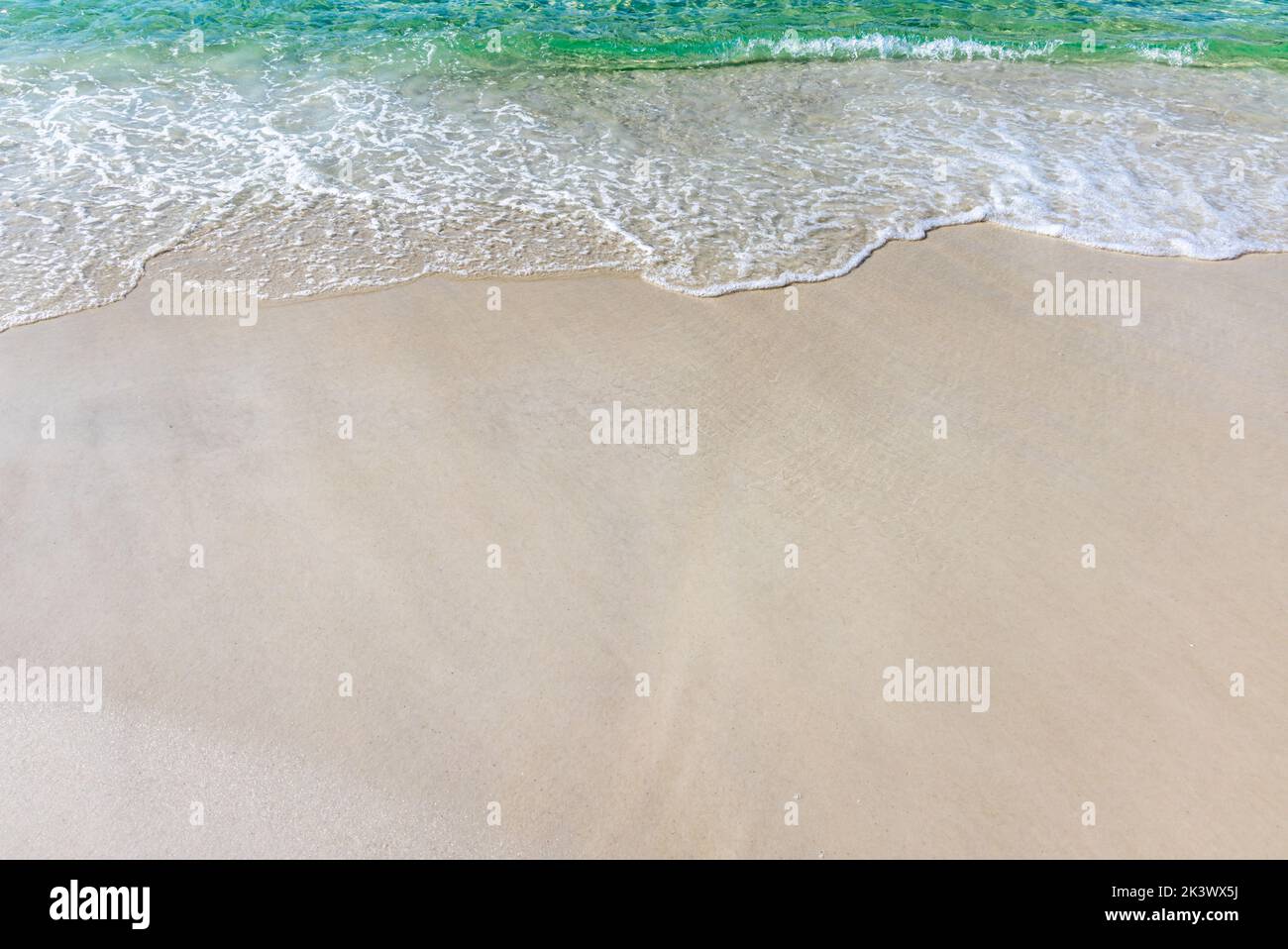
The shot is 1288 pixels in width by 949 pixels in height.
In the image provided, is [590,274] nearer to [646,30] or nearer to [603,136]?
[603,136]

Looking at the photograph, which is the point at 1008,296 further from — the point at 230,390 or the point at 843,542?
the point at 230,390

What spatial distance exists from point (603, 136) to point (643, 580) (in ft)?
18.4

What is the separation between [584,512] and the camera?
4301 millimetres

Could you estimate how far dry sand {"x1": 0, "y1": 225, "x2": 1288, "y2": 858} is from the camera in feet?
10.6

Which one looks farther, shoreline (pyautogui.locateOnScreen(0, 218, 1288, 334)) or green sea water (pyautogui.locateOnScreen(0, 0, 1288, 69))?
green sea water (pyautogui.locateOnScreen(0, 0, 1288, 69))

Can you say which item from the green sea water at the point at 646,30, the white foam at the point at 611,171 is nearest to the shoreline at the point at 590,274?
the white foam at the point at 611,171

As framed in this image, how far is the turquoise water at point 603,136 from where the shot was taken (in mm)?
6457

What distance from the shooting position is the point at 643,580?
13.1 feet

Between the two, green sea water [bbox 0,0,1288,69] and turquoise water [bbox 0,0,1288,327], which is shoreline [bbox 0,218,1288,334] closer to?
turquoise water [bbox 0,0,1288,327]

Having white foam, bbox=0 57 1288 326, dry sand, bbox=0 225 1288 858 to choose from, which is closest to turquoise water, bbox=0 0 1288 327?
white foam, bbox=0 57 1288 326

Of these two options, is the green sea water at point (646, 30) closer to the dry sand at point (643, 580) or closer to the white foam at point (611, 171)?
the white foam at point (611, 171)

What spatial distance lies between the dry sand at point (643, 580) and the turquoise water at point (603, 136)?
38.5 inches

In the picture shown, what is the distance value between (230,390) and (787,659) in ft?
11.2

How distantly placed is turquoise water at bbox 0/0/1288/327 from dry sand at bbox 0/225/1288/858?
0.98 meters
